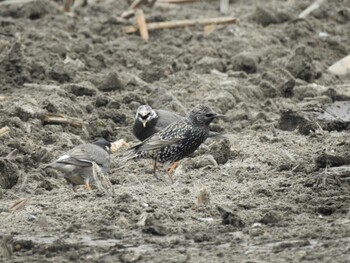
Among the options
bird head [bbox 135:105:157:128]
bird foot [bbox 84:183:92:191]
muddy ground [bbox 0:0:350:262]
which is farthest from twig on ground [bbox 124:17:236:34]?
bird foot [bbox 84:183:92:191]

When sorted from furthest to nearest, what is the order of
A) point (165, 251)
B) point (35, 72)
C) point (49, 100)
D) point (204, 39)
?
point (204, 39) → point (35, 72) → point (49, 100) → point (165, 251)

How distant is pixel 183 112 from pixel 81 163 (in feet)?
12.3

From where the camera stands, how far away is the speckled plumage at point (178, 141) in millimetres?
13391

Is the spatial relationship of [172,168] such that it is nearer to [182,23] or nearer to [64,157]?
[64,157]

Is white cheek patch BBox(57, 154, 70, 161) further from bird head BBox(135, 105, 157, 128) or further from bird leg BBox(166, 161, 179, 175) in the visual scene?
bird head BBox(135, 105, 157, 128)

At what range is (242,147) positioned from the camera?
14.2 m

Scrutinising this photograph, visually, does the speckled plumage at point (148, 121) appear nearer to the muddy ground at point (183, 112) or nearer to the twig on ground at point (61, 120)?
the muddy ground at point (183, 112)

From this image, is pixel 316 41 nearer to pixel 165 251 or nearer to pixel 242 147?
pixel 242 147

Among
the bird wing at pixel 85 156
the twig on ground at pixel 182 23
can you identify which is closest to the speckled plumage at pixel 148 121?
the bird wing at pixel 85 156

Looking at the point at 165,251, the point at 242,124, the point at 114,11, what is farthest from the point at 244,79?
the point at 165,251

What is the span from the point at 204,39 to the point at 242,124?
15.3 ft

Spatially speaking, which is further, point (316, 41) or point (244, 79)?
point (316, 41)

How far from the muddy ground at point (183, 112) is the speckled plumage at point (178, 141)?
0.23m

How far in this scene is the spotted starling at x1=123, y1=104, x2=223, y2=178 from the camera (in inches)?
527
